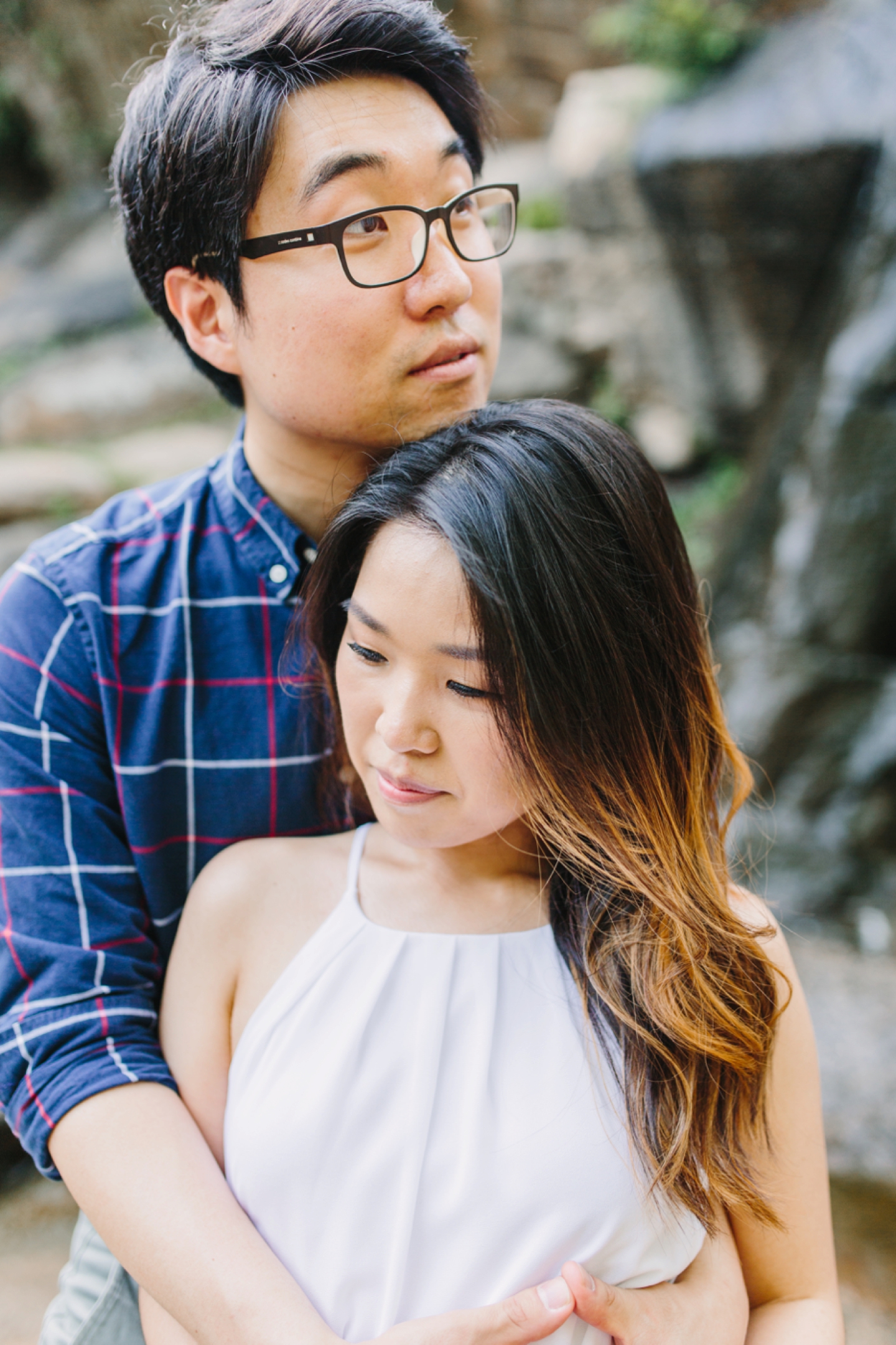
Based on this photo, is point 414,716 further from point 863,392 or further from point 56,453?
point 56,453

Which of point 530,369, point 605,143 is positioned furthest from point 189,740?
point 530,369

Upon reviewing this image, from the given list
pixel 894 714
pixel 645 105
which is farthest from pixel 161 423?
pixel 894 714

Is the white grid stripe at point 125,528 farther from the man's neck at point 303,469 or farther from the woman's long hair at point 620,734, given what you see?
the woman's long hair at point 620,734

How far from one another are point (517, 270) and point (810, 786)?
4.28m

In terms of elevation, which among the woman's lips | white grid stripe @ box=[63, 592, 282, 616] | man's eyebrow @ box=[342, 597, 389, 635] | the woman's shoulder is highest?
man's eyebrow @ box=[342, 597, 389, 635]

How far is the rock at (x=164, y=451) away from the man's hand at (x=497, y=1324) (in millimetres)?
5556

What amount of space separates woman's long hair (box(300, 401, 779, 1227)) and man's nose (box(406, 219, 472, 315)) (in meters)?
0.20

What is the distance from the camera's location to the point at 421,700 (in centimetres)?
131

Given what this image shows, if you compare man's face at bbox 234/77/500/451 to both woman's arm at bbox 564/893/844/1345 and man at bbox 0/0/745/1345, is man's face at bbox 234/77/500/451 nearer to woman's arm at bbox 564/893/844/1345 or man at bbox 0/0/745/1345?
man at bbox 0/0/745/1345

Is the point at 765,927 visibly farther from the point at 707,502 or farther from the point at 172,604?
the point at 707,502

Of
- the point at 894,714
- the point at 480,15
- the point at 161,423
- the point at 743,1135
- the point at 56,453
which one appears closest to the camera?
the point at 743,1135

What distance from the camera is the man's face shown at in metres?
1.50

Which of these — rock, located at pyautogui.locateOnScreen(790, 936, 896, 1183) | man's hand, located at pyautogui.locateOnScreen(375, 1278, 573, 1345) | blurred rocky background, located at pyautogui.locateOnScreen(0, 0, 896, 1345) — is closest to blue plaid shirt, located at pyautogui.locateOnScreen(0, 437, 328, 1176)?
man's hand, located at pyautogui.locateOnScreen(375, 1278, 573, 1345)

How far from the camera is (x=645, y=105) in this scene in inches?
224
